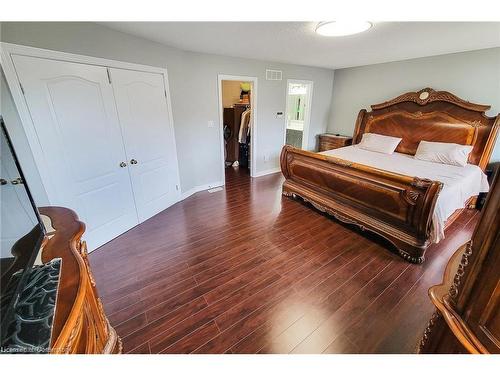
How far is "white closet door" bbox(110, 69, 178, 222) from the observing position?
2.42 metres

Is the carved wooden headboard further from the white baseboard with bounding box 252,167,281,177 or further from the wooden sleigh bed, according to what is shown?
the white baseboard with bounding box 252,167,281,177

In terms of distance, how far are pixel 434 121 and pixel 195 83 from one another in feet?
13.1

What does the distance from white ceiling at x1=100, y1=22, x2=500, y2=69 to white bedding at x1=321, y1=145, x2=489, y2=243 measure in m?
1.57

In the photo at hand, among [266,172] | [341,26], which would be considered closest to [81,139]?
[341,26]

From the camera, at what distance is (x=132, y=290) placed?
181 cm

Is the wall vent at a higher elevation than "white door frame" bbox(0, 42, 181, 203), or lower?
higher

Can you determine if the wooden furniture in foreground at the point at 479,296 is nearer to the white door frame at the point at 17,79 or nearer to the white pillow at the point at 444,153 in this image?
the white door frame at the point at 17,79

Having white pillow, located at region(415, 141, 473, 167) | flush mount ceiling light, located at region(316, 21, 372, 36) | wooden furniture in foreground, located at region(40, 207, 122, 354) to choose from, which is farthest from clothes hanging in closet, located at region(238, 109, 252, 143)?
wooden furniture in foreground, located at region(40, 207, 122, 354)

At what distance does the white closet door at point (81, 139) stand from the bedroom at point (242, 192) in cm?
1

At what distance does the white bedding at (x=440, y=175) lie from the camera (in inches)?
82.0

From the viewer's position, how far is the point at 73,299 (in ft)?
2.53
